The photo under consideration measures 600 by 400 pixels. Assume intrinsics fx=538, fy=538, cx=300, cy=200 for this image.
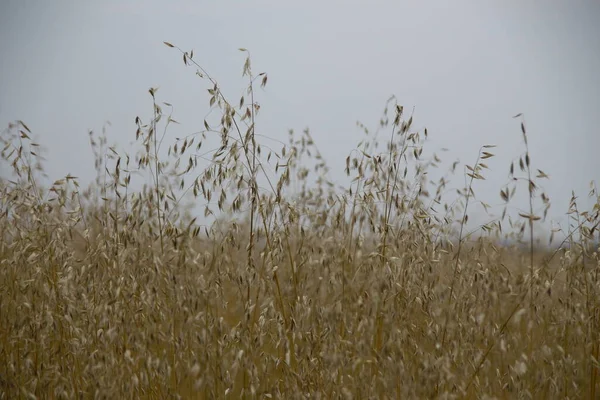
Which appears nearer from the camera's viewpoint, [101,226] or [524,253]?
[524,253]

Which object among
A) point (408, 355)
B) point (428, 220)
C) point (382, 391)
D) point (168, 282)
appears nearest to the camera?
point (382, 391)

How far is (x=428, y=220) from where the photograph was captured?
282 centimetres

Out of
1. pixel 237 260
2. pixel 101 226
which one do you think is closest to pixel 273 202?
pixel 237 260

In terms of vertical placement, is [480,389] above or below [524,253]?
below

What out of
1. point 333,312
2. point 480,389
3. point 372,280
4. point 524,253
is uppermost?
point 524,253

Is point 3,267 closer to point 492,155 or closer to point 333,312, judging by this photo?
point 333,312

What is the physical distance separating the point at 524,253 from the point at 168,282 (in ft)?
5.36

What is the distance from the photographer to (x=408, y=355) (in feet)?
7.81

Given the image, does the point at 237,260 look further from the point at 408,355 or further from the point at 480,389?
the point at 480,389

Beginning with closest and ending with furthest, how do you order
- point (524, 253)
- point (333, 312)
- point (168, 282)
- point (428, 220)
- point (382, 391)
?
point (382, 391), point (333, 312), point (168, 282), point (524, 253), point (428, 220)

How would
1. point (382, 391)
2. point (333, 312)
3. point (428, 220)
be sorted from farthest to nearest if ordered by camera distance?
point (428, 220), point (333, 312), point (382, 391)

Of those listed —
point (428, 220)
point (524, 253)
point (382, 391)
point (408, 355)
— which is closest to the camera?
point (382, 391)

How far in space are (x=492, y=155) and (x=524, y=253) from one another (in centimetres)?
55

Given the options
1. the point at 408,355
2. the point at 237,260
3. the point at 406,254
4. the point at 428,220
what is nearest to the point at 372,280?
the point at 406,254
